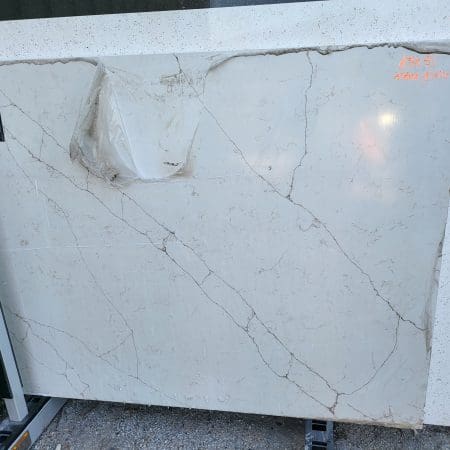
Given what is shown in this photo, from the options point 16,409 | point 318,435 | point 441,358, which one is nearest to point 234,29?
point 441,358

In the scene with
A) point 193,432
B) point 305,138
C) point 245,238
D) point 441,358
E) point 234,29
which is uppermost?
point 234,29

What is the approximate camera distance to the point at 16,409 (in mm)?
1673

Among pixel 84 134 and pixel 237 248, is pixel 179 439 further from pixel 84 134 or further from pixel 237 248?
pixel 84 134

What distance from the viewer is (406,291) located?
53.7 inches

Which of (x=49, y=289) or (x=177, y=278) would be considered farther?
(x=49, y=289)

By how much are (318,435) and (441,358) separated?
584mm

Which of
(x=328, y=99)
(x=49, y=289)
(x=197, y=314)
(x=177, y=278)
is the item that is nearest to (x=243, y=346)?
(x=197, y=314)

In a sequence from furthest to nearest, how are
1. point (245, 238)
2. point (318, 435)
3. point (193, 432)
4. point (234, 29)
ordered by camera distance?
1. point (193, 432)
2. point (318, 435)
3. point (245, 238)
4. point (234, 29)

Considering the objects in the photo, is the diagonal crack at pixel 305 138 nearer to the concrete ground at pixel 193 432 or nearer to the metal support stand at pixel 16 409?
the concrete ground at pixel 193 432

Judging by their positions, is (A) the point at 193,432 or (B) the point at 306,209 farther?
(A) the point at 193,432

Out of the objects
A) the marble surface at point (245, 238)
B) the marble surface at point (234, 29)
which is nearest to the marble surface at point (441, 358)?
the marble surface at point (245, 238)

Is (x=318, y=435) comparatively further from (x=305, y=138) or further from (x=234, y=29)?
(x=234, y=29)

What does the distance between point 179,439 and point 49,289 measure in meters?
0.85

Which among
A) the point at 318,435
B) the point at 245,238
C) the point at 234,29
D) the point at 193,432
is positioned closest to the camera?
the point at 234,29
